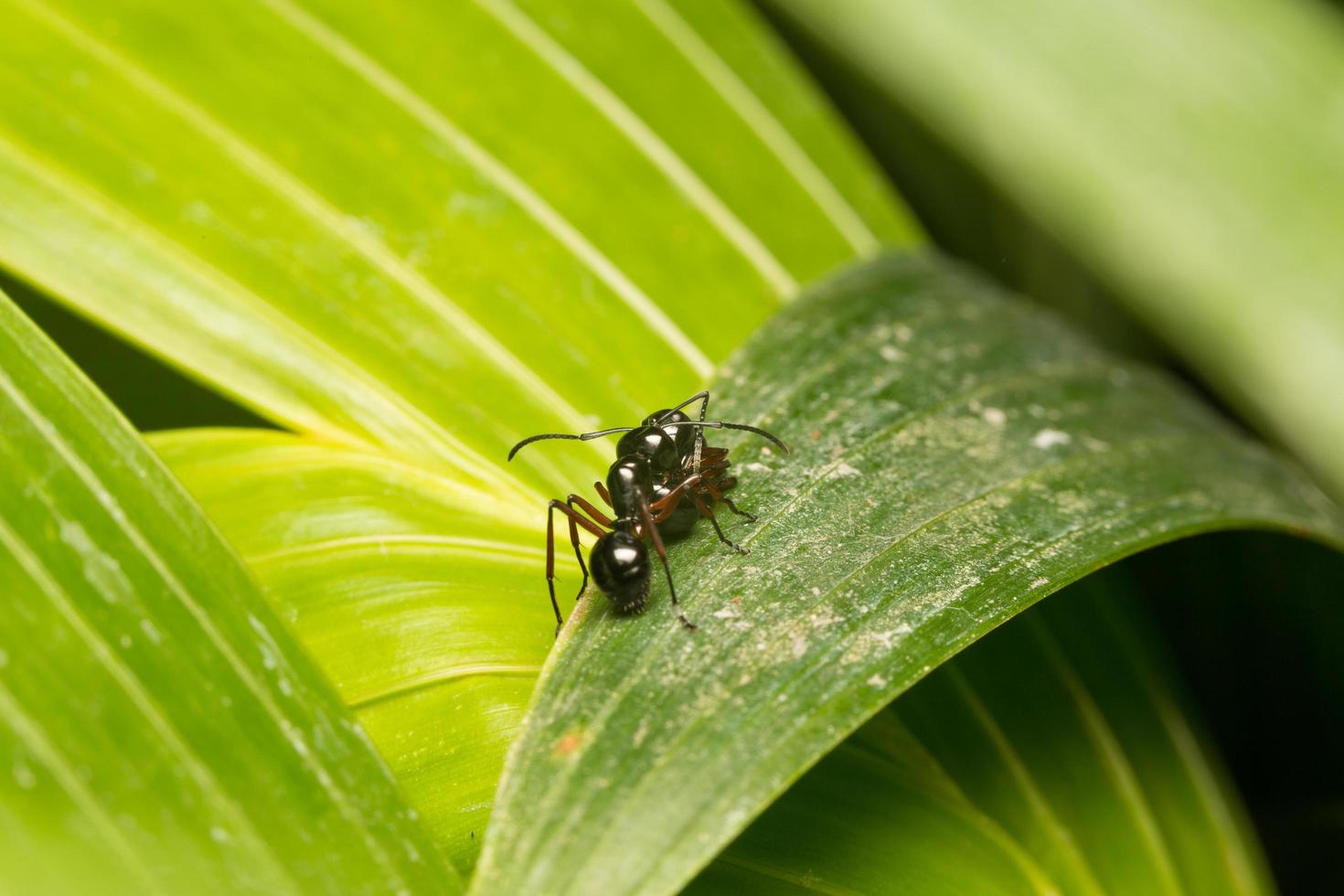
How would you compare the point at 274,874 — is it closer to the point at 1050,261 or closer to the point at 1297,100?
the point at 1297,100

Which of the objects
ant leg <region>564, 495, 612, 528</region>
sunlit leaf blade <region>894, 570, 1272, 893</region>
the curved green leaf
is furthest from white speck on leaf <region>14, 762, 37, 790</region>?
sunlit leaf blade <region>894, 570, 1272, 893</region>

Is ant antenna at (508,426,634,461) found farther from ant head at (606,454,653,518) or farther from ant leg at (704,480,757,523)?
ant leg at (704,480,757,523)

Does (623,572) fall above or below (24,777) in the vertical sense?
above

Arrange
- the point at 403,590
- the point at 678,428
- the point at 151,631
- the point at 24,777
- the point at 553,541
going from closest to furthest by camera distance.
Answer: the point at 24,777 → the point at 151,631 → the point at 403,590 → the point at 553,541 → the point at 678,428

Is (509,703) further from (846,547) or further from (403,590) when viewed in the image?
(846,547)

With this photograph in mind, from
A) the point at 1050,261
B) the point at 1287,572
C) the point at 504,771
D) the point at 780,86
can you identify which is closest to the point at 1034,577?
the point at 504,771

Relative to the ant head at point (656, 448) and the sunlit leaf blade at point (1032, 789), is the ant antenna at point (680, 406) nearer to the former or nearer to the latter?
the ant head at point (656, 448)

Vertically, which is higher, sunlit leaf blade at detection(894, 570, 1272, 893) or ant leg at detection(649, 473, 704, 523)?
ant leg at detection(649, 473, 704, 523)

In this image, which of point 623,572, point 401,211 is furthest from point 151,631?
point 401,211
